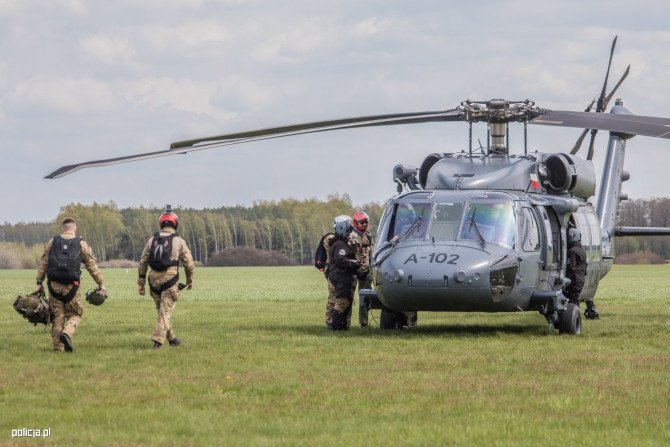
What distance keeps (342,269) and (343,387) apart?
674cm

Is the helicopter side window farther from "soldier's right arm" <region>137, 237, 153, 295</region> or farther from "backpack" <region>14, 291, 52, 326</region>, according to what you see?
"backpack" <region>14, 291, 52, 326</region>

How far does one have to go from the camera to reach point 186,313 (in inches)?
997

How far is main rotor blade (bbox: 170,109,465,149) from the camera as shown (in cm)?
1487

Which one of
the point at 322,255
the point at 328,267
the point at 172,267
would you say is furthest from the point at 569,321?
the point at 172,267

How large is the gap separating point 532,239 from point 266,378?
20.6 ft

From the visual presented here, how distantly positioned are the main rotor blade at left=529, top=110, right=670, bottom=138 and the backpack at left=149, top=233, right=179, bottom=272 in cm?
564

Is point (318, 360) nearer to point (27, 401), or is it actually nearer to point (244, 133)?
point (244, 133)

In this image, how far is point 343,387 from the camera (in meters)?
11.8

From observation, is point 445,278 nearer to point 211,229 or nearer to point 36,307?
point 36,307

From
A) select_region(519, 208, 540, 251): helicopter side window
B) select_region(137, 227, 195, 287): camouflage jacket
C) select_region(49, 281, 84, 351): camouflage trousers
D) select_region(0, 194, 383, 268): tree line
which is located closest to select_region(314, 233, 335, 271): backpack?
select_region(519, 208, 540, 251): helicopter side window

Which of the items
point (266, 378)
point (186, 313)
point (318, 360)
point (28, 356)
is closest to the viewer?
point (266, 378)

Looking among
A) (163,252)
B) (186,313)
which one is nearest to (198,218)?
(186,313)
